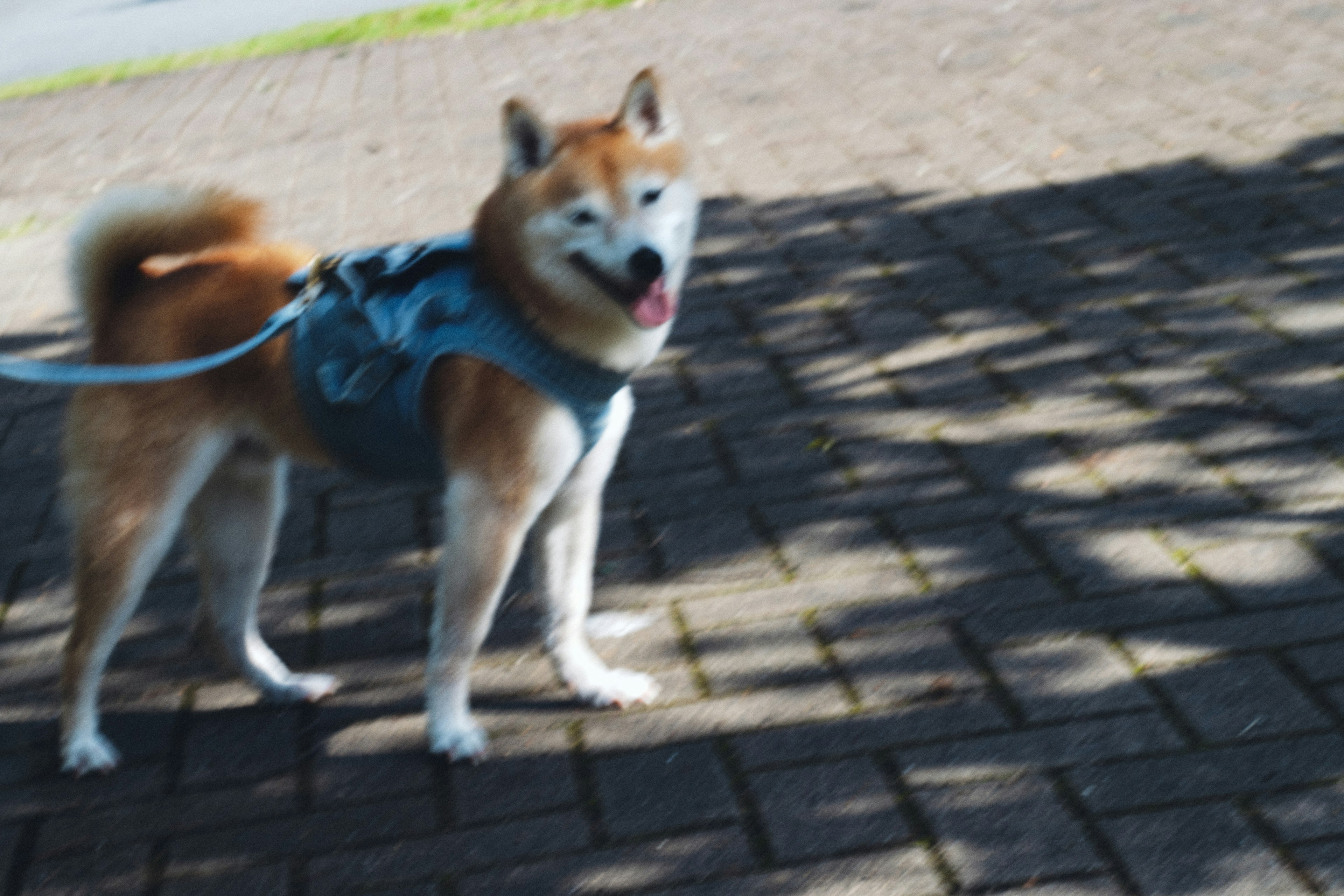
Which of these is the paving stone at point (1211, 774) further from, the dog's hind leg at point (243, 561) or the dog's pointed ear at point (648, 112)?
the dog's hind leg at point (243, 561)

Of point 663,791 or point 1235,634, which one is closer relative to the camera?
point 663,791

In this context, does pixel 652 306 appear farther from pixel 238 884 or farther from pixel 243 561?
pixel 238 884

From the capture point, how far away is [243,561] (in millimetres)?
3201

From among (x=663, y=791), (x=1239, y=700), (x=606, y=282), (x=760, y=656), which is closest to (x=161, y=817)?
(x=663, y=791)

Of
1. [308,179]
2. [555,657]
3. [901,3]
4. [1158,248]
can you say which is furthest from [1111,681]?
[901,3]

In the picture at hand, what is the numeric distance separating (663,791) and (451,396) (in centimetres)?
96

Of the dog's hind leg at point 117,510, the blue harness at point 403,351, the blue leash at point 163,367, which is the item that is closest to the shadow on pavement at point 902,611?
the dog's hind leg at point 117,510

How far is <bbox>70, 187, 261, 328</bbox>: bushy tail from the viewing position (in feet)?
9.63

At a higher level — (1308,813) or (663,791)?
(1308,813)

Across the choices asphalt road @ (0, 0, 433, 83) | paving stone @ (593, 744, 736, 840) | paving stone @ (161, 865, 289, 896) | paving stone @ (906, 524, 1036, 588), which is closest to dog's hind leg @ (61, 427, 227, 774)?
paving stone @ (161, 865, 289, 896)

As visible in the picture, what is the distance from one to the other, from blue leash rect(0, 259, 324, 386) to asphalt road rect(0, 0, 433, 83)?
35.0ft

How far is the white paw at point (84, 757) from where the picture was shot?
3.06 meters

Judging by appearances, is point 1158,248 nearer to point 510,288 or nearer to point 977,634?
point 977,634

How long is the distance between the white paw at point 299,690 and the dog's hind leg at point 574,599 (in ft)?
1.89
